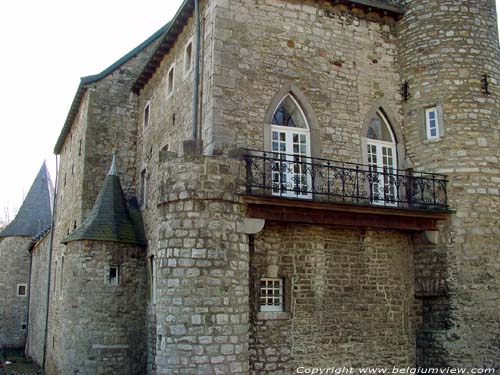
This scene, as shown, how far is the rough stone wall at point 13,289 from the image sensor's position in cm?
2923

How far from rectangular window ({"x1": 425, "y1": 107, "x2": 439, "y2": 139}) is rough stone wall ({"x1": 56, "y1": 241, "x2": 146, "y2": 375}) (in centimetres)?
825

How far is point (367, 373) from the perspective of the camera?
11.8 m

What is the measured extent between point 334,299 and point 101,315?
636cm

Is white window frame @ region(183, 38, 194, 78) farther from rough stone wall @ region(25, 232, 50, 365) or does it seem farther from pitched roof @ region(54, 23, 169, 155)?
rough stone wall @ region(25, 232, 50, 365)

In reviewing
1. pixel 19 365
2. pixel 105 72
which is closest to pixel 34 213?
pixel 19 365

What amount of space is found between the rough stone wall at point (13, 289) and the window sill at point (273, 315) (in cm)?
2231

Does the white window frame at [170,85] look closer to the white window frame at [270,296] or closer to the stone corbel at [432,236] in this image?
the white window frame at [270,296]

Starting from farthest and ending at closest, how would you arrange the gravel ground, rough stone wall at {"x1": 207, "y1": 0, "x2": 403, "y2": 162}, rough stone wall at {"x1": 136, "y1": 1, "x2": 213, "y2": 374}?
the gravel ground → rough stone wall at {"x1": 136, "y1": 1, "x2": 213, "y2": 374} → rough stone wall at {"x1": 207, "y1": 0, "x2": 403, "y2": 162}

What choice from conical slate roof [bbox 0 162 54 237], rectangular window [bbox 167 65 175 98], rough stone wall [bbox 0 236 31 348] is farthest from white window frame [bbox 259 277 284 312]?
conical slate roof [bbox 0 162 54 237]

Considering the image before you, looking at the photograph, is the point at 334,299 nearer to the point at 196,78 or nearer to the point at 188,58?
the point at 196,78

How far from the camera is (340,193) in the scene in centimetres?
1231

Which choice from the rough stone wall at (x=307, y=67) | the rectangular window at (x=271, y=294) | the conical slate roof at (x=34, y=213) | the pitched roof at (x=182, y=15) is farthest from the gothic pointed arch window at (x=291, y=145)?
the conical slate roof at (x=34, y=213)

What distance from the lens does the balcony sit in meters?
11.1

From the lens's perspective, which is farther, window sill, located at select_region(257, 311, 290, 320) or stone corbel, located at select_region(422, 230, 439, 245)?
stone corbel, located at select_region(422, 230, 439, 245)
